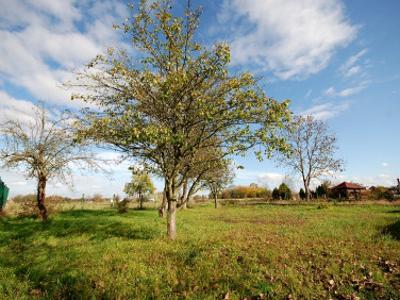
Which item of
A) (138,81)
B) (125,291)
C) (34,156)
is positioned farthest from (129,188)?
(125,291)

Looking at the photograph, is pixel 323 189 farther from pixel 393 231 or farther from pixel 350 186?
pixel 393 231

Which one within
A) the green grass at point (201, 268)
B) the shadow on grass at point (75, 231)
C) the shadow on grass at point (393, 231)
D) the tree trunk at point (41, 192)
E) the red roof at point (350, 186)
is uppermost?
the red roof at point (350, 186)

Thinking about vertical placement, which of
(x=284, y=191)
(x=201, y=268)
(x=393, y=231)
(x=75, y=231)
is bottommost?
(x=201, y=268)

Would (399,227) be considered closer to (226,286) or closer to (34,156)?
(226,286)

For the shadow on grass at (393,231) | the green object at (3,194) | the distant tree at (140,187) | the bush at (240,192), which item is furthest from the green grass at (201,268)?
the bush at (240,192)

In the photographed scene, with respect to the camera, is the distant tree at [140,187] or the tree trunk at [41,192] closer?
the tree trunk at [41,192]

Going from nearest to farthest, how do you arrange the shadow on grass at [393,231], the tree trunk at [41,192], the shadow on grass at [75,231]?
1. the shadow on grass at [393,231]
2. the shadow on grass at [75,231]
3. the tree trunk at [41,192]

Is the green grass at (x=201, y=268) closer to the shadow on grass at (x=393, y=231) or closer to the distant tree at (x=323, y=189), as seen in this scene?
the shadow on grass at (x=393, y=231)

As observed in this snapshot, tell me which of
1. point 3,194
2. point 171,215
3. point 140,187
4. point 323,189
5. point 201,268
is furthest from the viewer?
point 323,189

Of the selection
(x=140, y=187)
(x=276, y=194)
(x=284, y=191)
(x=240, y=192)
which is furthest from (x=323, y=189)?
(x=240, y=192)

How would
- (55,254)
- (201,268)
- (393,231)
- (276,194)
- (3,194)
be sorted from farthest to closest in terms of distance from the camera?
(276,194) < (3,194) < (393,231) < (55,254) < (201,268)

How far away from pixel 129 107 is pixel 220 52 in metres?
4.53

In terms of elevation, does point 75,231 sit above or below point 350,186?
below

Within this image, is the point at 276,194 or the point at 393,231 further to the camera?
the point at 276,194
